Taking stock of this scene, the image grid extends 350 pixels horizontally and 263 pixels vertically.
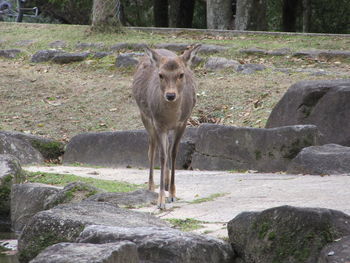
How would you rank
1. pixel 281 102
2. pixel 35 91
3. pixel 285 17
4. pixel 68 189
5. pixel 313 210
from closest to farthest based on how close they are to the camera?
pixel 313 210 < pixel 68 189 < pixel 281 102 < pixel 35 91 < pixel 285 17

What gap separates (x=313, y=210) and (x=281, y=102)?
619 centimetres

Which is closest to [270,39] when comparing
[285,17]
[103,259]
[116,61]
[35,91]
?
[116,61]

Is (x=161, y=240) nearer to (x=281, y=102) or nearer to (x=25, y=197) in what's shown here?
(x=25, y=197)

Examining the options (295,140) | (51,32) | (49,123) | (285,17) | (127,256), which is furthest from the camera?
(285,17)

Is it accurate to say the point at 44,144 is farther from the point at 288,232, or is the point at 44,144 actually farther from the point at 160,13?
the point at 160,13

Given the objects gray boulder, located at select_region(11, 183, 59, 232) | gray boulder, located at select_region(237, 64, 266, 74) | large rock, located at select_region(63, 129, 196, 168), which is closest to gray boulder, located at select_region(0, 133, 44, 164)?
large rock, located at select_region(63, 129, 196, 168)

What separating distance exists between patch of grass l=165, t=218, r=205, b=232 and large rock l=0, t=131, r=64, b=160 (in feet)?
20.0

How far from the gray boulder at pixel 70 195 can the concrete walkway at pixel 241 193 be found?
76 centimetres

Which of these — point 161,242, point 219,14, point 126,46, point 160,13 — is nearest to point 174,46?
point 126,46

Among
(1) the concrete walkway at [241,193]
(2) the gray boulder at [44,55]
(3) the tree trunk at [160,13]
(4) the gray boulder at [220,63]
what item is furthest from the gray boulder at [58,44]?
(1) the concrete walkway at [241,193]

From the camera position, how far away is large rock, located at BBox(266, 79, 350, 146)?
10.9 m

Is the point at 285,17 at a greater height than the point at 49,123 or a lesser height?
greater

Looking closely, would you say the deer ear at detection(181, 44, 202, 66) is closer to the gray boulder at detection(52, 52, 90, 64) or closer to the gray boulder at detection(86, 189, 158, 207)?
the gray boulder at detection(86, 189, 158, 207)

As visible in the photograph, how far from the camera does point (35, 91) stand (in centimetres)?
1680
